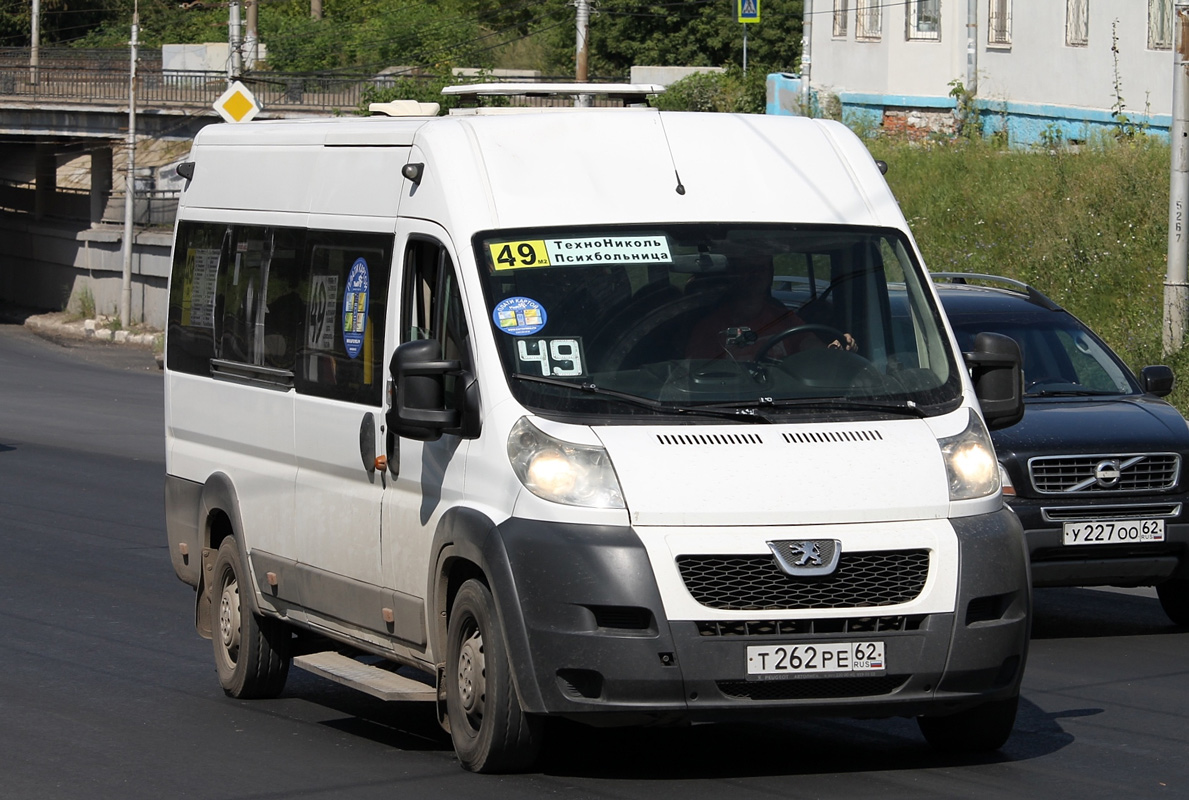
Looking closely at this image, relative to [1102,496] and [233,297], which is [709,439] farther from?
[1102,496]

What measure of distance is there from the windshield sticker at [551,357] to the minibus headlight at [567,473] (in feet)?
0.98

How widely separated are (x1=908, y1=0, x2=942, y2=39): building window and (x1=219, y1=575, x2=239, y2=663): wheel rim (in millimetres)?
31618

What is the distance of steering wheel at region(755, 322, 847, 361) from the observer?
22.4 ft

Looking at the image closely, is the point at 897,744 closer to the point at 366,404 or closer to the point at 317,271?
the point at 366,404

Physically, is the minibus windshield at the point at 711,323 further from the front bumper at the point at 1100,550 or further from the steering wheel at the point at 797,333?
the front bumper at the point at 1100,550

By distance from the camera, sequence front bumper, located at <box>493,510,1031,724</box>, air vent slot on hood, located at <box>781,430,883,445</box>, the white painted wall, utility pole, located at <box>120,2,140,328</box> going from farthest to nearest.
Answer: utility pole, located at <box>120,2,140,328</box> < the white painted wall < air vent slot on hood, located at <box>781,430,883,445</box> < front bumper, located at <box>493,510,1031,724</box>

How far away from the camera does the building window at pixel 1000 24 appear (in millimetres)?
36812

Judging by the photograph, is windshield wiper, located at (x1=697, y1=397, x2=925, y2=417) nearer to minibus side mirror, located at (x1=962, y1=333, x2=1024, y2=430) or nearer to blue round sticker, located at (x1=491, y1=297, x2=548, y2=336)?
minibus side mirror, located at (x1=962, y1=333, x2=1024, y2=430)

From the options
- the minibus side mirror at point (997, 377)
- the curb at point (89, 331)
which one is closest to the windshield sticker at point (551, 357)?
the minibus side mirror at point (997, 377)

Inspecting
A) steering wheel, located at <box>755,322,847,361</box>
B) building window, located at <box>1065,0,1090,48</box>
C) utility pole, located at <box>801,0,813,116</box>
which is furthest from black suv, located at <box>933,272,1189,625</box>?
utility pole, located at <box>801,0,813,116</box>

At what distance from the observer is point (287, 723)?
8.25 m

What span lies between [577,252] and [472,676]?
1.51 m

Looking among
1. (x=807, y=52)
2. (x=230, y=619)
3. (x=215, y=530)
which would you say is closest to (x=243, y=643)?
(x=230, y=619)

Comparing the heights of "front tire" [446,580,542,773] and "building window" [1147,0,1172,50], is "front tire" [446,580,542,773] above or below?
below
